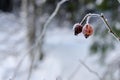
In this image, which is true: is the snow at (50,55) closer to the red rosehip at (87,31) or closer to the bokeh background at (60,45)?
the bokeh background at (60,45)

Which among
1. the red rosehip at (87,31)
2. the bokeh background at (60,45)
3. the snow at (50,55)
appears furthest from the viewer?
the snow at (50,55)

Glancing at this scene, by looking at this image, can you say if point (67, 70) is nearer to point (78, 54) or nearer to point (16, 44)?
point (78, 54)

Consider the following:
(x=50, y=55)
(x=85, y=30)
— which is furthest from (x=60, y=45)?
(x=85, y=30)

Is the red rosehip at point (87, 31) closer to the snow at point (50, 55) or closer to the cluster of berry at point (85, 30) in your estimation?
the cluster of berry at point (85, 30)

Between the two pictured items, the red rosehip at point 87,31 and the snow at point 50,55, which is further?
the snow at point 50,55

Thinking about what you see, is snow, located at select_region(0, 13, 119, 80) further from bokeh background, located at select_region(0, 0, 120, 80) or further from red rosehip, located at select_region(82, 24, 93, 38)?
red rosehip, located at select_region(82, 24, 93, 38)

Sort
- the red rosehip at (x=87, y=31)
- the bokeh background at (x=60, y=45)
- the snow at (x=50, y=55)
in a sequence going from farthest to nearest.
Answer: the snow at (x=50, y=55)
the bokeh background at (x=60, y=45)
the red rosehip at (x=87, y=31)

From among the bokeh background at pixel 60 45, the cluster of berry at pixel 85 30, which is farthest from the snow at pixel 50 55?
the cluster of berry at pixel 85 30

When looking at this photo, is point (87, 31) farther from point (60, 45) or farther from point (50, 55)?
point (60, 45)
